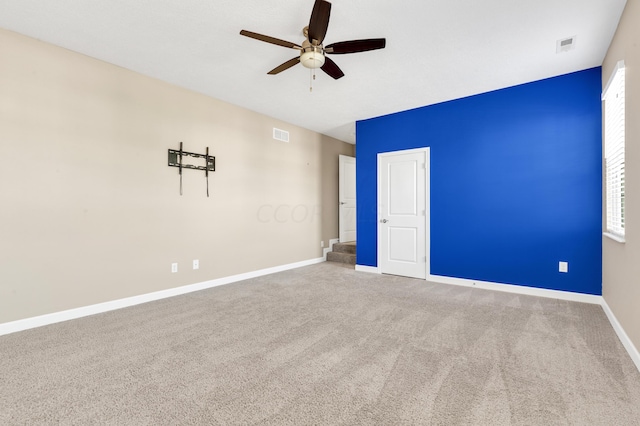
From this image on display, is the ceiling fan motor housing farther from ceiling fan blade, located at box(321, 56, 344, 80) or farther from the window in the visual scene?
the window

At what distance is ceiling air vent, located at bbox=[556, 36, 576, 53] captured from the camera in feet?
9.23

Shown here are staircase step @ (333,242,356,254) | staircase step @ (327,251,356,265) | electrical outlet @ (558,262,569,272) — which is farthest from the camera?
staircase step @ (333,242,356,254)

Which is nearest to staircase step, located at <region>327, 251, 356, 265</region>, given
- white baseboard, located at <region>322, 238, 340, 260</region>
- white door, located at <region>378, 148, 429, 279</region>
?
white baseboard, located at <region>322, 238, 340, 260</region>

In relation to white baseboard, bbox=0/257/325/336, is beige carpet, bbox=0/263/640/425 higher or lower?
lower

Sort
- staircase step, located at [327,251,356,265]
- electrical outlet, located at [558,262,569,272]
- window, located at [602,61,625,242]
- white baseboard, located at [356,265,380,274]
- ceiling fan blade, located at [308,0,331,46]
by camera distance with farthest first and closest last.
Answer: staircase step, located at [327,251,356,265] < white baseboard, located at [356,265,380,274] < electrical outlet, located at [558,262,569,272] < window, located at [602,61,625,242] < ceiling fan blade, located at [308,0,331,46]

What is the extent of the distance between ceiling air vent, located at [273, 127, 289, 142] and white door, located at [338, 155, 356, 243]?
1.68 metres

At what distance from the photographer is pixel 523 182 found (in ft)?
12.6

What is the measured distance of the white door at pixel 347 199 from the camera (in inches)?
265

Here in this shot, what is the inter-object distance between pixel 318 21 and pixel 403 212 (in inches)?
132

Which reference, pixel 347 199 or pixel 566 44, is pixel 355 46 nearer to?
pixel 566 44

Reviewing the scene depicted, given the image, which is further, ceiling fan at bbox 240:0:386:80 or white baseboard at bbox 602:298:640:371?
ceiling fan at bbox 240:0:386:80

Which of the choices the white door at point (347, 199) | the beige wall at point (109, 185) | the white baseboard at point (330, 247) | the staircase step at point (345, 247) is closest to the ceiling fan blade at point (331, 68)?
the beige wall at point (109, 185)

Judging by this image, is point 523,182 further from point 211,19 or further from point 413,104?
point 211,19

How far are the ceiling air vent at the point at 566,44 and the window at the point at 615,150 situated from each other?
0.48 metres
